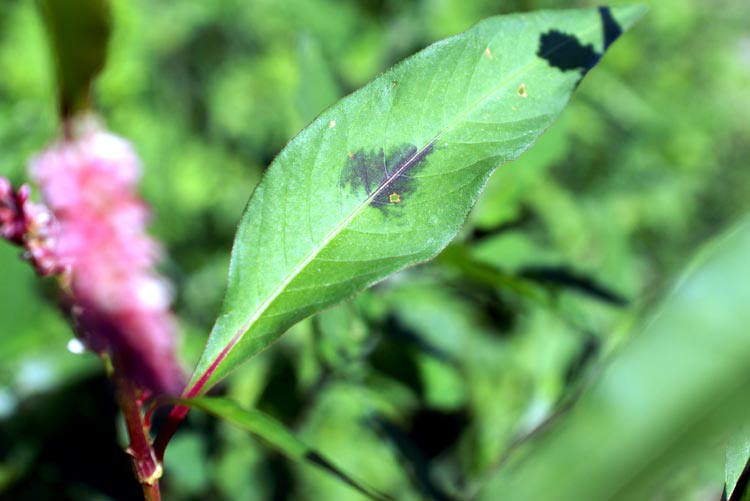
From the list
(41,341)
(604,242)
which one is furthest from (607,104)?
(41,341)

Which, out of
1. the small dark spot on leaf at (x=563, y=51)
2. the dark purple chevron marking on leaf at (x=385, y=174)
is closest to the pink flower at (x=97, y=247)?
the dark purple chevron marking on leaf at (x=385, y=174)

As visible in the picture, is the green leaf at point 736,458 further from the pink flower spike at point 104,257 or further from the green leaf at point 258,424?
the pink flower spike at point 104,257

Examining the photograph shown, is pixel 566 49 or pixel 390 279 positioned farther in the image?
pixel 390 279

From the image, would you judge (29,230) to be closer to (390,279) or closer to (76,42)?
(76,42)

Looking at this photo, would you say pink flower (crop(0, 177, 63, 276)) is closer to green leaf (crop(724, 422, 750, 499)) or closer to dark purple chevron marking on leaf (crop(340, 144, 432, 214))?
dark purple chevron marking on leaf (crop(340, 144, 432, 214))

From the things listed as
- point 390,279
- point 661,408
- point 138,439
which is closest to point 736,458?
point 661,408

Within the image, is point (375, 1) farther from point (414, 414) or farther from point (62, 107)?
point (62, 107)

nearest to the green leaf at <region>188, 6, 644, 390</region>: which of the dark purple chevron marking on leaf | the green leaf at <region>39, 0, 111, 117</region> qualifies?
the dark purple chevron marking on leaf
